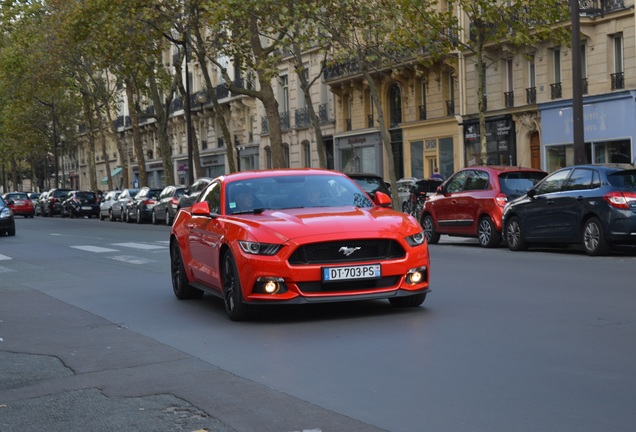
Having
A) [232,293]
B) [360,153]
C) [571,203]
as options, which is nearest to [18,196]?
[360,153]

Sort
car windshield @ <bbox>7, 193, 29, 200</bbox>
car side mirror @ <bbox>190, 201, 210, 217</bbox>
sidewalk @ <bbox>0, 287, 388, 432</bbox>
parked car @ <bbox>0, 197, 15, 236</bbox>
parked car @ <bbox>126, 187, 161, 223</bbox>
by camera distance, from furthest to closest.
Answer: car windshield @ <bbox>7, 193, 29, 200</bbox>, parked car @ <bbox>126, 187, 161, 223</bbox>, parked car @ <bbox>0, 197, 15, 236</bbox>, car side mirror @ <bbox>190, 201, 210, 217</bbox>, sidewalk @ <bbox>0, 287, 388, 432</bbox>

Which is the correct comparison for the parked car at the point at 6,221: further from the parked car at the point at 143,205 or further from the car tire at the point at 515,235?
the car tire at the point at 515,235

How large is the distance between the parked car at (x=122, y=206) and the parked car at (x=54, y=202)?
51.3 ft

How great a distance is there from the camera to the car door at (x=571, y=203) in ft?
62.4

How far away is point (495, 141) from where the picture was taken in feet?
147

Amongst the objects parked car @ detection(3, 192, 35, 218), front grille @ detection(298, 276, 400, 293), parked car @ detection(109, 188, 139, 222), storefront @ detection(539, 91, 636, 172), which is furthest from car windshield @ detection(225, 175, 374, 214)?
parked car @ detection(3, 192, 35, 218)

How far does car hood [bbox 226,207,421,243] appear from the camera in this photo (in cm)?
1020

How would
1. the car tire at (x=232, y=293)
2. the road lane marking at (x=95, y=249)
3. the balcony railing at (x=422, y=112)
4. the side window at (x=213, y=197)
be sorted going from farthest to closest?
the balcony railing at (x=422, y=112)
the road lane marking at (x=95, y=249)
the side window at (x=213, y=197)
the car tire at (x=232, y=293)

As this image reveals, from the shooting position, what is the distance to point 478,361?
7.82m

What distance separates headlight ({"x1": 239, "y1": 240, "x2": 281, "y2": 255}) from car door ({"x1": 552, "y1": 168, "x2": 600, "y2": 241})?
9.87 m

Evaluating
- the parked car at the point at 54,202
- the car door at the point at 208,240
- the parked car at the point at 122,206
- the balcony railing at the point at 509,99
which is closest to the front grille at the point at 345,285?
the car door at the point at 208,240

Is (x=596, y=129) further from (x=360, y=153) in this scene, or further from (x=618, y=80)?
(x=360, y=153)

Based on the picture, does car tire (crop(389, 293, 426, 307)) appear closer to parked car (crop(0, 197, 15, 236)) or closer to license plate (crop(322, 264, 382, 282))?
license plate (crop(322, 264, 382, 282))

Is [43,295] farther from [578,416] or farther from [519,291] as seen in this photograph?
[578,416]
